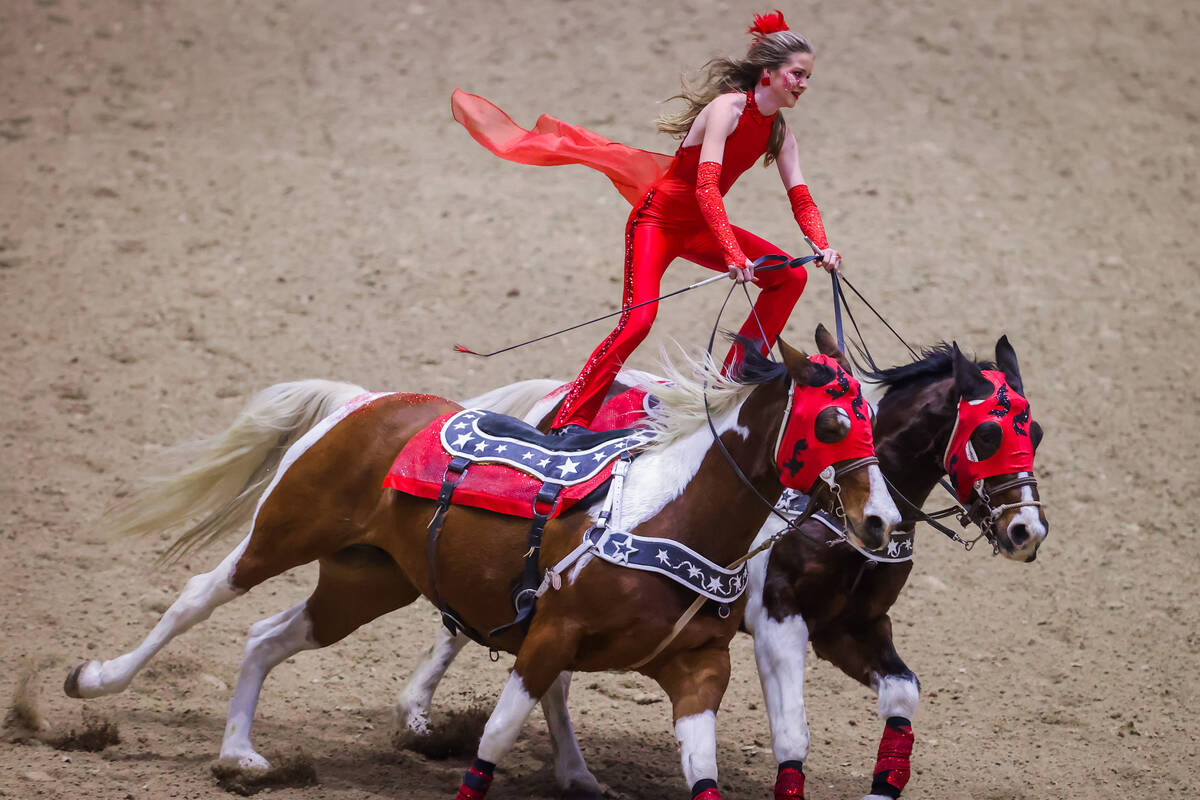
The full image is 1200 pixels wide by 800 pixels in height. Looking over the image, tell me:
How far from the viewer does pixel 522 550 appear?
402cm

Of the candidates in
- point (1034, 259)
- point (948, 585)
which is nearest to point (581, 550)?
point (948, 585)

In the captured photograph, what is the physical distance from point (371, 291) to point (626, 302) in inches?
184

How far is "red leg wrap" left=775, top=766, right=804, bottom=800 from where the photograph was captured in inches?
160

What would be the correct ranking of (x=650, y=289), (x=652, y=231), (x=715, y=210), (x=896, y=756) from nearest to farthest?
1. (x=715, y=210)
2. (x=896, y=756)
3. (x=650, y=289)
4. (x=652, y=231)

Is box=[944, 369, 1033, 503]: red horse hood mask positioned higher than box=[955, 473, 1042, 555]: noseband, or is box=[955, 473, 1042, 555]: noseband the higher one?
box=[944, 369, 1033, 503]: red horse hood mask

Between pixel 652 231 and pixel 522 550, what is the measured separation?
1370mm

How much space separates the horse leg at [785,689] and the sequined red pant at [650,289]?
95 centimetres

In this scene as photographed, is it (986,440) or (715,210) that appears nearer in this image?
(986,440)

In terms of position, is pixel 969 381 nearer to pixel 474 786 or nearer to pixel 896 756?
pixel 896 756

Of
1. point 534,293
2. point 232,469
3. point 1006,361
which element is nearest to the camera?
point 1006,361

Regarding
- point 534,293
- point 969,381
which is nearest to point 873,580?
point 969,381

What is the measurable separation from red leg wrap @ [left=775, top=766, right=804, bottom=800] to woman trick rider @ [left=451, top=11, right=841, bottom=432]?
4.35ft

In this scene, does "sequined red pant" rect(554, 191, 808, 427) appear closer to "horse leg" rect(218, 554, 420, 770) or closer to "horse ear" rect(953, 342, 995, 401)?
"horse ear" rect(953, 342, 995, 401)

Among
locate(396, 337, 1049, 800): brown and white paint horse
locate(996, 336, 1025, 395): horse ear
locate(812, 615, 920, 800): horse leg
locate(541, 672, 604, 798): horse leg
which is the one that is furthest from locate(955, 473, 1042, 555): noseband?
locate(541, 672, 604, 798): horse leg
